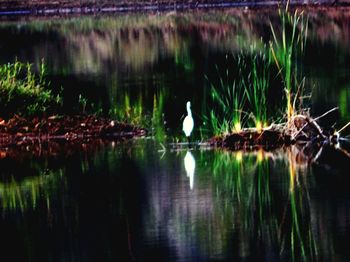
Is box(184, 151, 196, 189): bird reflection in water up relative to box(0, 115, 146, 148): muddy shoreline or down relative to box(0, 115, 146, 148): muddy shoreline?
down

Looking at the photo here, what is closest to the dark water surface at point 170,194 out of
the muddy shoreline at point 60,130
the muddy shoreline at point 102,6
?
the muddy shoreline at point 60,130

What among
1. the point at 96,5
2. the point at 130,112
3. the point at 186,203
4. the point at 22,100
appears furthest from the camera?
the point at 96,5

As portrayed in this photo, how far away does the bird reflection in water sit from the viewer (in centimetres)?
1359

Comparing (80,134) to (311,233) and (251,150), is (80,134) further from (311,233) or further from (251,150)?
(311,233)

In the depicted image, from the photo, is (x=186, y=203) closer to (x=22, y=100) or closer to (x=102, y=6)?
(x=22, y=100)

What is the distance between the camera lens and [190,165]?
14391 millimetres

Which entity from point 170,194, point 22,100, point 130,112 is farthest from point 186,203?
point 130,112

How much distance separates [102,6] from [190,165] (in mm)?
38613

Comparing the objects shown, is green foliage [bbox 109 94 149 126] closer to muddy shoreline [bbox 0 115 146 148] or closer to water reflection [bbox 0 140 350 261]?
muddy shoreline [bbox 0 115 146 148]

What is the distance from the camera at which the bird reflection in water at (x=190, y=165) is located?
13594 mm

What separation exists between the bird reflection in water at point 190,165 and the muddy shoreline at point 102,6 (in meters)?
32.1

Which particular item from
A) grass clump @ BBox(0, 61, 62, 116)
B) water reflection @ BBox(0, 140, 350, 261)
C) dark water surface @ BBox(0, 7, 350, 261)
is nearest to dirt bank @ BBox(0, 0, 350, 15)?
dark water surface @ BBox(0, 7, 350, 261)

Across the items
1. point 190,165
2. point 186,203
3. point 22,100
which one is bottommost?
point 186,203

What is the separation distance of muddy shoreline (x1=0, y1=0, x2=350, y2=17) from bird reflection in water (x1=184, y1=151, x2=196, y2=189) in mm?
32137
